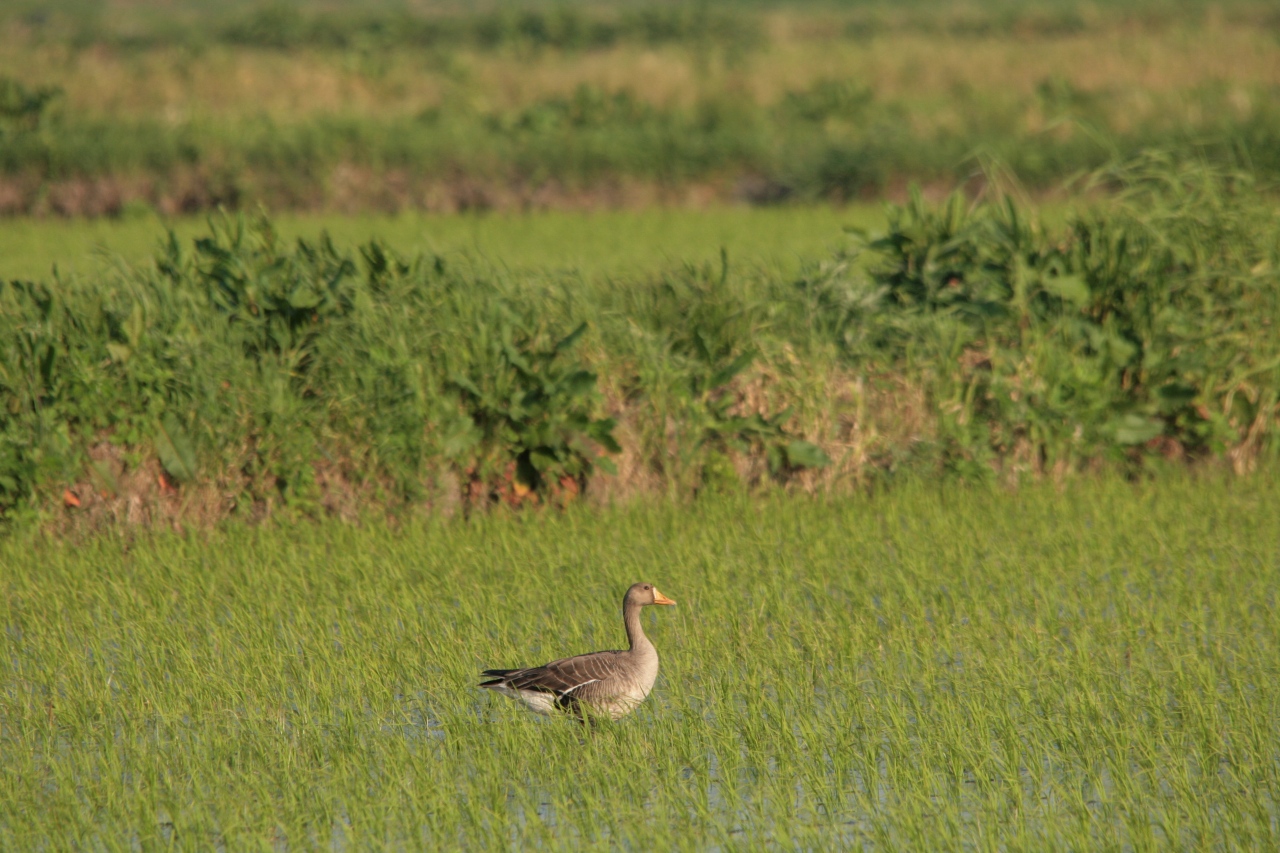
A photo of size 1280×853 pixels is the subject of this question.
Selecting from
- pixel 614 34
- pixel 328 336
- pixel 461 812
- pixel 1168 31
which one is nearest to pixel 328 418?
pixel 328 336

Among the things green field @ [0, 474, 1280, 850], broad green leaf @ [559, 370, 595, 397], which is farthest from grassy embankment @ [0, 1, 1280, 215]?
green field @ [0, 474, 1280, 850]

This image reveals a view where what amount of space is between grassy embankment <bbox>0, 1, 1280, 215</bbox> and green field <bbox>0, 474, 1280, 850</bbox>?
965 centimetres

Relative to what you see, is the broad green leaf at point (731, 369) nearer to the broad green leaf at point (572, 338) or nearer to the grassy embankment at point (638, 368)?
the grassy embankment at point (638, 368)

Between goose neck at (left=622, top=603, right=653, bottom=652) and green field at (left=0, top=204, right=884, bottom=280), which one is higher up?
green field at (left=0, top=204, right=884, bottom=280)

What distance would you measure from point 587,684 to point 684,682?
2.63 ft

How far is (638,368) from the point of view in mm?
9945

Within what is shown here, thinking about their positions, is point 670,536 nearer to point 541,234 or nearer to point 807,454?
point 807,454

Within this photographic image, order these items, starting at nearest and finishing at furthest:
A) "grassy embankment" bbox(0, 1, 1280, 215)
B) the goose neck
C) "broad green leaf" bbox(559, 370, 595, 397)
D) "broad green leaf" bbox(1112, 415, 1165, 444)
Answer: the goose neck
"broad green leaf" bbox(559, 370, 595, 397)
"broad green leaf" bbox(1112, 415, 1165, 444)
"grassy embankment" bbox(0, 1, 1280, 215)

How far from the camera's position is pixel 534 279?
34.1ft

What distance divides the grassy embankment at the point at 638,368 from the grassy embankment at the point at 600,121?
635cm

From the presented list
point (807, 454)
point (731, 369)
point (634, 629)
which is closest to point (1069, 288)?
point (807, 454)

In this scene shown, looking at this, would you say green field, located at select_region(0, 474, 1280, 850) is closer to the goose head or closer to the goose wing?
the goose wing

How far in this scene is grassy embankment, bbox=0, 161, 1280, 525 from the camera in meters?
9.17

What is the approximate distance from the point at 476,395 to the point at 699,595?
2.48 meters
